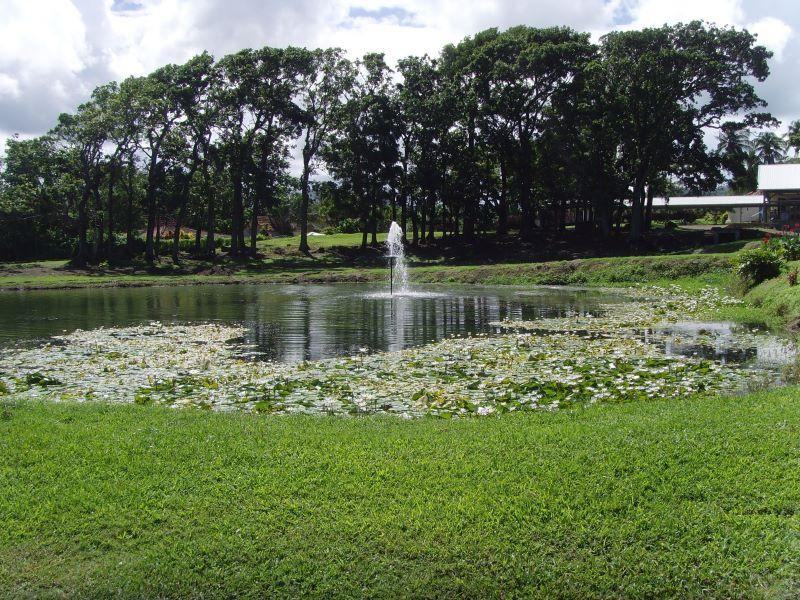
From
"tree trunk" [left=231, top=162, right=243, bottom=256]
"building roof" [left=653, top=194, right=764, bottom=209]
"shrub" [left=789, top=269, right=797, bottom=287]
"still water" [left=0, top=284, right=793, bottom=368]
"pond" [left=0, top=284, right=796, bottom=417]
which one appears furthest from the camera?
"building roof" [left=653, top=194, right=764, bottom=209]

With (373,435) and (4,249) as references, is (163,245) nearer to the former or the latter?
(4,249)

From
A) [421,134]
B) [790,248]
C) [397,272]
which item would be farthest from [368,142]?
[790,248]

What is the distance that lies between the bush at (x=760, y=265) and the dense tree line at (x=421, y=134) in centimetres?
2539

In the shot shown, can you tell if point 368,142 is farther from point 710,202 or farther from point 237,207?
point 710,202

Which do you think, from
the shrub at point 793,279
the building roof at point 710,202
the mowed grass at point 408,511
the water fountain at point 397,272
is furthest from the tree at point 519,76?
the mowed grass at point 408,511

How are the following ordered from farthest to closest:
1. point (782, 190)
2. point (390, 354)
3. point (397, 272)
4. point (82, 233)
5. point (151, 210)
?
point (151, 210), point (82, 233), point (782, 190), point (397, 272), point (390, 354)

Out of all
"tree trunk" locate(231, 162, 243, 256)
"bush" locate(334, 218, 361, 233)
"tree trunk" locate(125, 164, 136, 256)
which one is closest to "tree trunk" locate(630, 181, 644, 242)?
"tree trunk" locate(231, 162, 243, 256)

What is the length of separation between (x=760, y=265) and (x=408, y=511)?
21121 millimetres

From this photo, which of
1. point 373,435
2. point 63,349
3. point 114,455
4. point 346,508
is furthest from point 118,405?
point 63,349

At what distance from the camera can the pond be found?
10469mm

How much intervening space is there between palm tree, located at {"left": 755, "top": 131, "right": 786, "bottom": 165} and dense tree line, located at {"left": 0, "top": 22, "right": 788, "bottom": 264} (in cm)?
4567

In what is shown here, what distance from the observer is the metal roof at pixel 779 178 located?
1941 inches

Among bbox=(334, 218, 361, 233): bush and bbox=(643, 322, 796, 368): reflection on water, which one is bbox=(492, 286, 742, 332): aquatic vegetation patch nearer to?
bbox=(643, 322, 796, 368): reflection on water

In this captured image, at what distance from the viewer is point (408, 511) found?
5969mm
